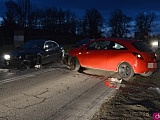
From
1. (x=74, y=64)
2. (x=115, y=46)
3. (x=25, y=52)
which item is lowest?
(x=74, y=64)

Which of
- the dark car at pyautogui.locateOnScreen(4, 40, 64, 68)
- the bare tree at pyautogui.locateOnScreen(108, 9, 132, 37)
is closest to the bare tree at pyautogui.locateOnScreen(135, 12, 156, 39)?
the bare tree at pyautogui.locateOnScreen(108, 9, 132, 37)

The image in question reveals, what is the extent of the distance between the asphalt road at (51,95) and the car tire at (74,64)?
0.87 m

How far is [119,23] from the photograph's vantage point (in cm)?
11281

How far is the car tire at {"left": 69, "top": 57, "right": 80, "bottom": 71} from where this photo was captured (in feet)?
43.9

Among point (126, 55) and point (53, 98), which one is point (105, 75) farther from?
point (53, 98)

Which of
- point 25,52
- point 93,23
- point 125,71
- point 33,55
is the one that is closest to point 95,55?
point 125,71

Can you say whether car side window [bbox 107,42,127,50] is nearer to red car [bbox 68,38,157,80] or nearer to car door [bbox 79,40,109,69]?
red car [bbox 68,38,157,80]

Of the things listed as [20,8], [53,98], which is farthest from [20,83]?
[20,8]

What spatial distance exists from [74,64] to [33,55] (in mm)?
2302

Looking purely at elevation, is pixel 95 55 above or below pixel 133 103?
above

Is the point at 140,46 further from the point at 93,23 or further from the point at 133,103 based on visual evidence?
the point at 93,23

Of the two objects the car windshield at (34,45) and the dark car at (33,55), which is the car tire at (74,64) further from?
the car windshield at (34,45)

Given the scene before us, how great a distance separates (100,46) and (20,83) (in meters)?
4.05

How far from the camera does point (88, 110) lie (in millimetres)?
6867
